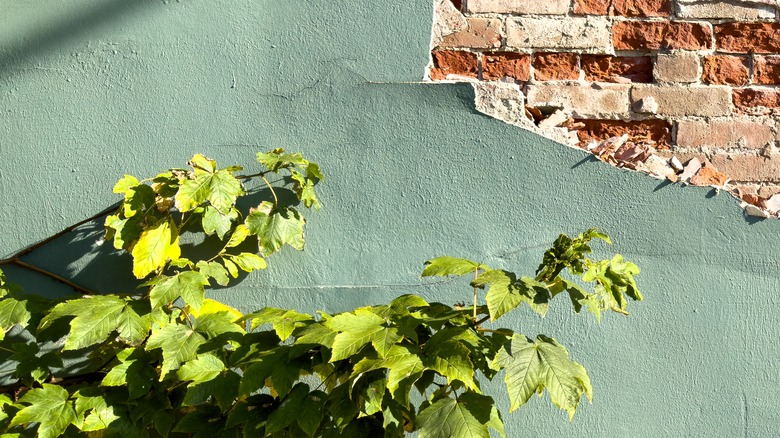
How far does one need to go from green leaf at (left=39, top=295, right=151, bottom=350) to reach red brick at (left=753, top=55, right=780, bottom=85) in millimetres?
1794

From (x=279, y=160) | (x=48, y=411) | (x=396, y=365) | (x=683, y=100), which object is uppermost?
(x=683, y=100)

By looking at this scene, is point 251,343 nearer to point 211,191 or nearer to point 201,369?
point 201,369

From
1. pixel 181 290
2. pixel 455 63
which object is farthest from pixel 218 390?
pixel 455 63

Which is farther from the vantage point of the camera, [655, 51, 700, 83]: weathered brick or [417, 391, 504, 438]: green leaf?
[655, 51, 700, 83]: weathered brick

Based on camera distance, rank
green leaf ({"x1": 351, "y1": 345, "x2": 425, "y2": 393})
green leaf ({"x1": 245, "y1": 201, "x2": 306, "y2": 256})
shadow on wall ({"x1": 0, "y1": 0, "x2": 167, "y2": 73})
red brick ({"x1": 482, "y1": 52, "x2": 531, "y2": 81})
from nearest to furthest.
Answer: green leaf ({"x1": 351, "y1": 345, "x2": 425, "y2": 393}) → green leaf ({"x1": 245, "y1": 201, "x2": 306, "y2": 256}) → shadow on wall ({"x1": 0, "y1": 0, "x2": 167, "y2": 73}) → red brick ({"x1": 482, "y1": 52, "x2": 531, "y2": 81})

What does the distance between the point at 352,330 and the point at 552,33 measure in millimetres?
1112

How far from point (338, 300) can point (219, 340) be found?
0.42m

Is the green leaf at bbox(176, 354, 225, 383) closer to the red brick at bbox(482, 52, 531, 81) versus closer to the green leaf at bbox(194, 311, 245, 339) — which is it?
the green leaf at bbox(194, 311, 245, 339)

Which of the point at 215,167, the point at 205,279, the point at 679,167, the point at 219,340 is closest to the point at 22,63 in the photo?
the point at 215,167

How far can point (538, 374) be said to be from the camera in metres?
1.70

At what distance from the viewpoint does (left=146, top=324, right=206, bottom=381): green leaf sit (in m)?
1.90

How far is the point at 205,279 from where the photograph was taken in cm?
202

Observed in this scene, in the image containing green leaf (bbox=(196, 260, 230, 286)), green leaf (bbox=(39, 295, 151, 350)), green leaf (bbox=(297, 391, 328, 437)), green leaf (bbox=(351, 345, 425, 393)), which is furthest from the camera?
green leaf (bbox=(196, 260, 230, 286))

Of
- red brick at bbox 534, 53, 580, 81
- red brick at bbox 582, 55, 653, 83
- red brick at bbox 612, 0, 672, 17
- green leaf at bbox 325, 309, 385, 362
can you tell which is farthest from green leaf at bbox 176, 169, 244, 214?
red brick at bbox 612, 0, 672, 17
